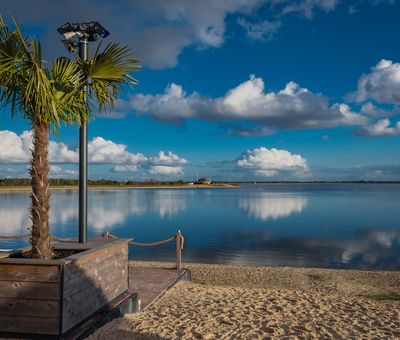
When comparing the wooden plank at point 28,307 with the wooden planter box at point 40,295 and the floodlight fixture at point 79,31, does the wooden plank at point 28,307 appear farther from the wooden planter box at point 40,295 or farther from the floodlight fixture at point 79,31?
the floodlight fixture at point 79,31

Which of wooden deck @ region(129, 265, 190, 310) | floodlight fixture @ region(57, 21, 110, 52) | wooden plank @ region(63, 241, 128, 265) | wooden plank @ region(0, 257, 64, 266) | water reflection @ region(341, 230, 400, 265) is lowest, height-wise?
water reflection @ region(341, 230, 400, 265)

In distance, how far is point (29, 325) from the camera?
17.6 ft

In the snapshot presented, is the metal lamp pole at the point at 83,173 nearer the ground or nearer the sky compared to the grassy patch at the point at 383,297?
nearer the sky

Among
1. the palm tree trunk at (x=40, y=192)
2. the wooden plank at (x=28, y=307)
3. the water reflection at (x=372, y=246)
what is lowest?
the water reflection at (x=372, y=246)

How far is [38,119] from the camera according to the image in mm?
5820

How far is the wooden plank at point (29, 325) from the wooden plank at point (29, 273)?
58cm

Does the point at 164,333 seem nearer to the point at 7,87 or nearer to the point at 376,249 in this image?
the point at 7,87

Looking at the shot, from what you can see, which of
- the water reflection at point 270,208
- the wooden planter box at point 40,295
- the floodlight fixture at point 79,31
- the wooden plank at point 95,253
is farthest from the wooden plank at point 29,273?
the water reflection at point 270,208

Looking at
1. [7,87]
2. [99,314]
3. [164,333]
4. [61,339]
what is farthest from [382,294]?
[7,87]

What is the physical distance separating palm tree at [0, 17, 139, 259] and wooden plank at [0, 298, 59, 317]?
2.44ft

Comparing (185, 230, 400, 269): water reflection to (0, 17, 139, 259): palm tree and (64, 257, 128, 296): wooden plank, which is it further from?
(0, 17, 139, 259): palm tree

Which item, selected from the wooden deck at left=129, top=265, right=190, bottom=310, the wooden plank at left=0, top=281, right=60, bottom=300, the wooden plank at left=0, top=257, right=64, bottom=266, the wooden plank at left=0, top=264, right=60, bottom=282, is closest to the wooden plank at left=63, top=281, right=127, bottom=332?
the wooden plank at left=0, top=281, right=60, bottom=300

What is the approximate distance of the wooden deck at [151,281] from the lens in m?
8.80

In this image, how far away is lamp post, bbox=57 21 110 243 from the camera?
7.12m
